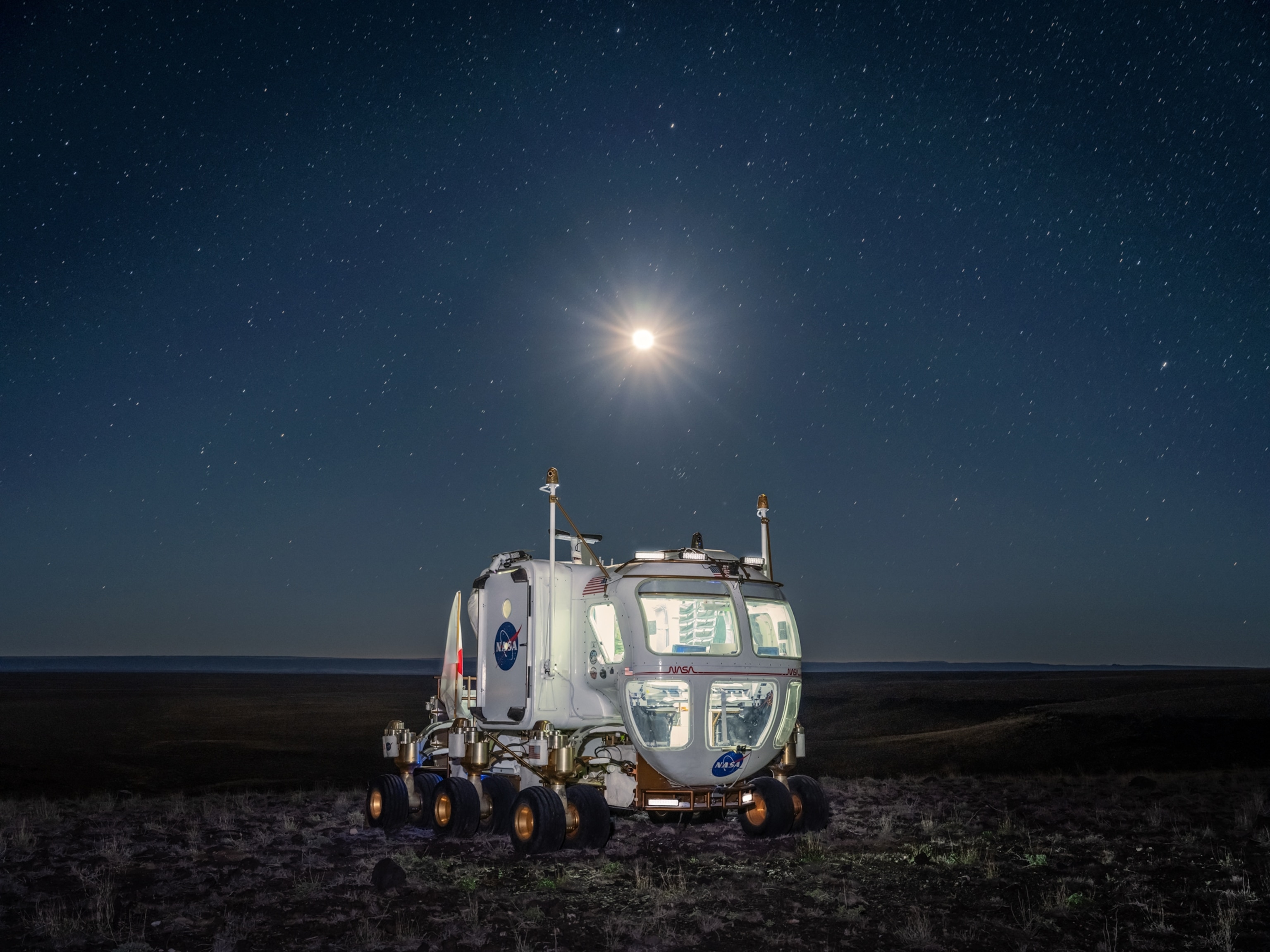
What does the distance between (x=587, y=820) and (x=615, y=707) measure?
1.44m

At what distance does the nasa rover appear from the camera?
1240 centimetres

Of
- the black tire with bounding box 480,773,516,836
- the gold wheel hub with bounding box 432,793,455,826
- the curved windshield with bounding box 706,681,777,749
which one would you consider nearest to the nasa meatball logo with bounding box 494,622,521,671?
the black tire with bounding box 480,773,516,836

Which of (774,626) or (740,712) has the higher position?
(774,626)

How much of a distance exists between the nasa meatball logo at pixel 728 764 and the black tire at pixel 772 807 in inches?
44.5

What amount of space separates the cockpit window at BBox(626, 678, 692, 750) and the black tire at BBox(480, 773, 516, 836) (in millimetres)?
2947

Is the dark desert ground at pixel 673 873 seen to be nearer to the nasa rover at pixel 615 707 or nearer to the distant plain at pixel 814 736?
the nasa rover at pixel 615 707

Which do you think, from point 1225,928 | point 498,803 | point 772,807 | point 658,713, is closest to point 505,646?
point 498,803

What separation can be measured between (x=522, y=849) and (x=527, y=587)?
11.0 ft

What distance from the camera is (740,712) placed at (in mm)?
12672

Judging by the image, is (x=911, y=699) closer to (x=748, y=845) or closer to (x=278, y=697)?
(x=278, y=697)

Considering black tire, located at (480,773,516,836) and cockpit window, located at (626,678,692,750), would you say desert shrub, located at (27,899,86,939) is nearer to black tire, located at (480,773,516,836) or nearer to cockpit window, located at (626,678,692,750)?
black tire, located at (480,773,516,836)

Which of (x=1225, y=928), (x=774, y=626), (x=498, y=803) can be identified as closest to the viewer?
(x=1225, y=928)

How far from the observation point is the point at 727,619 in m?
13.3

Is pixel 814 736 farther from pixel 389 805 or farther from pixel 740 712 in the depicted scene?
pixel 740 712
